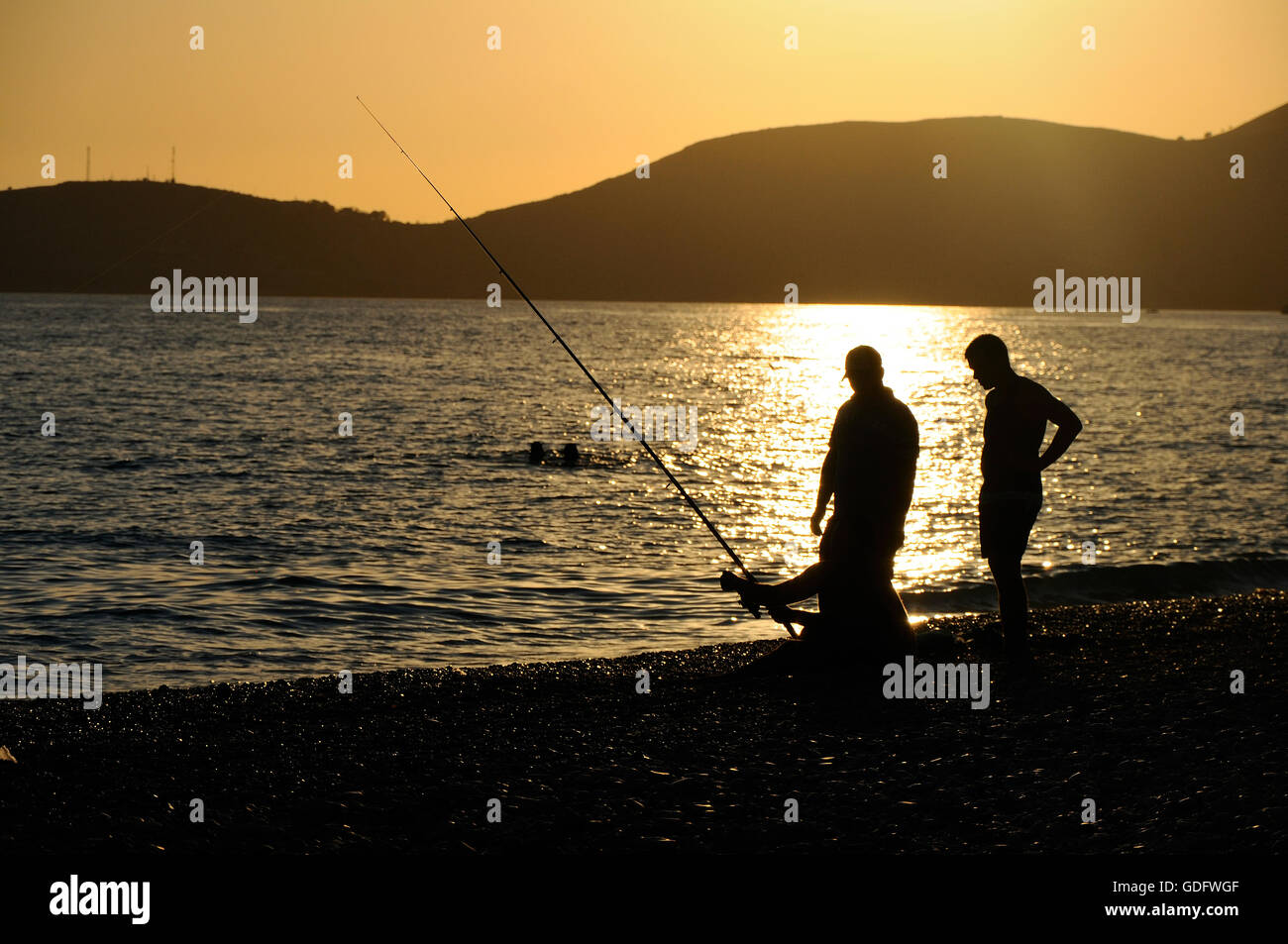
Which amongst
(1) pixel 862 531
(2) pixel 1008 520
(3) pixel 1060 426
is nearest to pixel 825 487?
(1) pixel 862 531

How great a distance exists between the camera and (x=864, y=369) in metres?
7.48

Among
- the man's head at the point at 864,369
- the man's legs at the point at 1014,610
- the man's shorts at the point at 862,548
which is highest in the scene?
the man's head at the point at 864,369

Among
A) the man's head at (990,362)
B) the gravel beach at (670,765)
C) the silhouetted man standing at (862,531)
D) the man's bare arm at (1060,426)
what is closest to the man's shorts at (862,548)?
the silhouetted man standing at (862,531)

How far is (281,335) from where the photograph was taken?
3824 inches

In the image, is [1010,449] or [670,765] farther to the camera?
[1010,449]

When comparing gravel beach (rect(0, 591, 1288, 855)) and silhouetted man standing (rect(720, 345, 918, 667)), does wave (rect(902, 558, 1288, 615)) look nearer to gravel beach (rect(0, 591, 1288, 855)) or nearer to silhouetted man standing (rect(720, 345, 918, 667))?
gravel beach (rect(0, 591, 1288, 855))

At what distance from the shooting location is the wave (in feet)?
42.3

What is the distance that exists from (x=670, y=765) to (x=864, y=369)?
283 centimetres

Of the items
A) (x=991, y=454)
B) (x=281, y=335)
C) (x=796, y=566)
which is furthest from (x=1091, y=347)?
(x=991, y=454)

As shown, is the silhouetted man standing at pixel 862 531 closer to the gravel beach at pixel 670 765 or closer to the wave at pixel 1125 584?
the gravel beach at pixel 670 765

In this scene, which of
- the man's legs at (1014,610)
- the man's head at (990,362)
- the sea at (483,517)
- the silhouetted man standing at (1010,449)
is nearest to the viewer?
the silhouetted man standing at (1010,449)

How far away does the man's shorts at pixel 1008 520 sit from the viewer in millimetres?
7723

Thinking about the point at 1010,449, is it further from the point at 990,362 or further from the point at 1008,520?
the point at 990,362

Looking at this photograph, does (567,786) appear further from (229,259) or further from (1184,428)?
(229,259)
